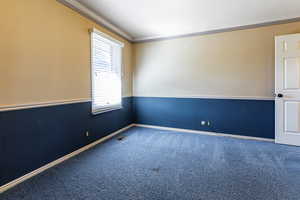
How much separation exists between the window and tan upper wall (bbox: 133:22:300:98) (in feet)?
2.48

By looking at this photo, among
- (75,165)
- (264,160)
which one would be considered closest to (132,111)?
(75,165)

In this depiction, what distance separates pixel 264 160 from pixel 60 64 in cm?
340

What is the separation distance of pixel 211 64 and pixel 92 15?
267 centimetres

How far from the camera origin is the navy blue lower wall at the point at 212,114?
3.26m

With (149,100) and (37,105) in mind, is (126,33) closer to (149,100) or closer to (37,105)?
(149,100)

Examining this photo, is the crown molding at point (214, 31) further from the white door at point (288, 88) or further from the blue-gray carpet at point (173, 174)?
the blue-gray carpet at point (173, 174)

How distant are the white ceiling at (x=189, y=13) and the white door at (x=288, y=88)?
0.56 m

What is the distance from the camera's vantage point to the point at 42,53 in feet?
6.81

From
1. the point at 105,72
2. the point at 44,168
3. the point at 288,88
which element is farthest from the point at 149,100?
the point at 288,88

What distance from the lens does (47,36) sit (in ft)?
7.01

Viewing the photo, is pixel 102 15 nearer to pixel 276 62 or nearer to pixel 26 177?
pixel 26 177

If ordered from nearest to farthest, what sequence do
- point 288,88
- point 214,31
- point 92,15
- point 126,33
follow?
point 92,15, point 288,88, point 214,31, point 126,33

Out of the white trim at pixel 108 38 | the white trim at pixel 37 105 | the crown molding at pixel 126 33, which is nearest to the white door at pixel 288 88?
the crown molding at pixel 126 33

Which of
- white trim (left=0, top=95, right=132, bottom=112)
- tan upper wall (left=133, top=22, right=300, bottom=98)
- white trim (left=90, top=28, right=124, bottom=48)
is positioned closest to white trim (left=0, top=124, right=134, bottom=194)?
white trim (left=0, top=95, right=132, bottom=112)
